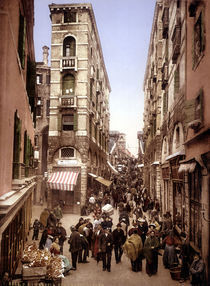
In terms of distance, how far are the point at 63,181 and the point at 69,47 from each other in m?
12.3

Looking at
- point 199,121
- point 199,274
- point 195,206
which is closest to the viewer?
point 199,274

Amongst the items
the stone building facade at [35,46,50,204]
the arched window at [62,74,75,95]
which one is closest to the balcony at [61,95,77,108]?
the arched window at [62,74,75,95]

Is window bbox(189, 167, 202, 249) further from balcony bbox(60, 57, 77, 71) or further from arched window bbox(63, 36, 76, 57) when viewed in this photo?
arched window bbox(63, 36, 76, 57)

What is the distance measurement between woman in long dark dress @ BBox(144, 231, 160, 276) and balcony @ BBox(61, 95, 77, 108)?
17.2 m

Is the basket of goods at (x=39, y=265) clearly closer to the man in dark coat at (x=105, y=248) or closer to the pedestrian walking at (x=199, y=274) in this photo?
the man in dark coat at (x=105, y=248)

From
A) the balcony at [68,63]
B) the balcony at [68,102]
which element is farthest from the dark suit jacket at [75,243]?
the balcony at [68,63]

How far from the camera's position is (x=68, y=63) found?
27031 millimetres

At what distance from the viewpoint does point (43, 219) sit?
708 inches

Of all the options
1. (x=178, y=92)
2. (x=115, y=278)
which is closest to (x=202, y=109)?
(x=178, y=92)

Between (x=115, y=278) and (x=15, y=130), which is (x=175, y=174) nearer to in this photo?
(x=115, y=278)

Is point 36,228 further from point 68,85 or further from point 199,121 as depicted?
point 68,85

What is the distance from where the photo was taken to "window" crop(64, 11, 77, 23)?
1072 inches

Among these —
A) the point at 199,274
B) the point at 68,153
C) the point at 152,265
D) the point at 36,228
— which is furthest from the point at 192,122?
the point at 68,153

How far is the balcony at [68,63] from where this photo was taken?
26.9 m
